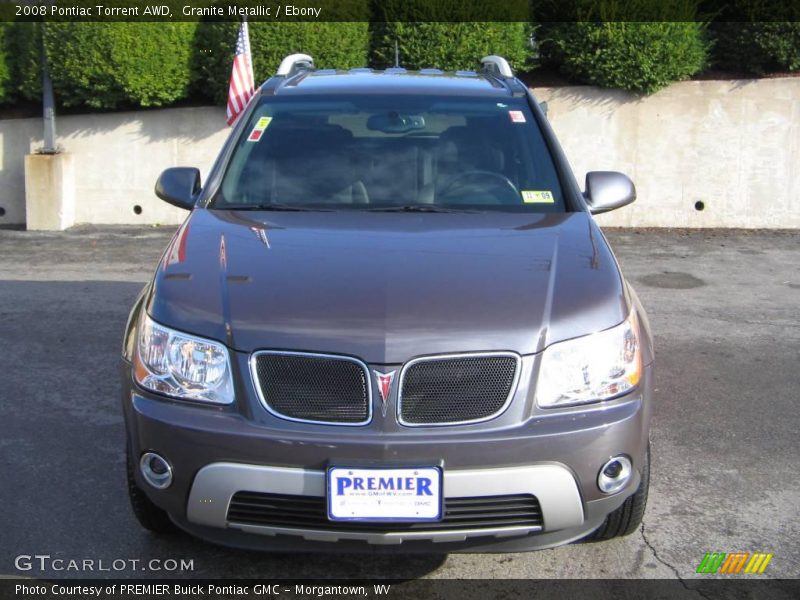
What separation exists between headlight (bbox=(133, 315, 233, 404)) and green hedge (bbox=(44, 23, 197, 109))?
904 cm

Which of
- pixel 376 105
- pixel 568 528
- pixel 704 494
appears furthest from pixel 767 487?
pixel 376 105

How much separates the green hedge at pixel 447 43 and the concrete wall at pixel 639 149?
78cm

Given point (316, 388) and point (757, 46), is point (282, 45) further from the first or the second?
point (316, 388)

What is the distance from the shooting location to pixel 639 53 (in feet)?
38.5

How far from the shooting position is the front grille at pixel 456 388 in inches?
127

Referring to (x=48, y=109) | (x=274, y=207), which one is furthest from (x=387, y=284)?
(x=48, y=109)

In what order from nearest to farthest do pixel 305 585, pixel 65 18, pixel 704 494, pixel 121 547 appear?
pixel 305 585
pixel 121 547
pixel 704 494
pixel 65 18

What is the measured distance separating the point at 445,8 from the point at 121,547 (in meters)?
9.25

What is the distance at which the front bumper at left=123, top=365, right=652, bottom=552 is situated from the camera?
3.15m

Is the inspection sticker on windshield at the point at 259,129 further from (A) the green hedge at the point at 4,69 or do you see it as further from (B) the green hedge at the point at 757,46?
(B) the green hedge at the point at 757,46

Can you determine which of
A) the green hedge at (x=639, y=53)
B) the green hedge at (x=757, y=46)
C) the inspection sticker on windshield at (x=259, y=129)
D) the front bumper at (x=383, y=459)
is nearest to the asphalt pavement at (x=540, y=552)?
the front bumper at (x=383, y=459)

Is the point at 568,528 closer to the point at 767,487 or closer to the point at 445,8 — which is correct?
the point at 767,487

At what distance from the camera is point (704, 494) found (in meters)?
4.50

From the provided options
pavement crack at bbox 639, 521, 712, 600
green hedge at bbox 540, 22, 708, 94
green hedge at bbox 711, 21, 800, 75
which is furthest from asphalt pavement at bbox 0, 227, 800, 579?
green hedge at bbox 711, 21, 800, 75
